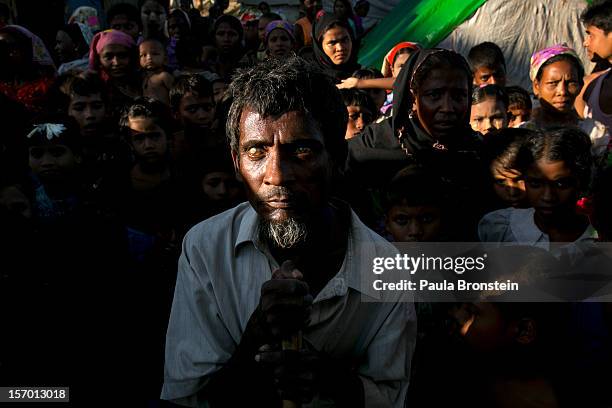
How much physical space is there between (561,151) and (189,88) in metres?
2.78

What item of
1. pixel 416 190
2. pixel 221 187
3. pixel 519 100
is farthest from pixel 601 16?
pixel 221 187

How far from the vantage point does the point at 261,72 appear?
1.85 m

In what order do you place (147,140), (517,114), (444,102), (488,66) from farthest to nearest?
(488,66)
(517,114)
(147,140)
(444,102)

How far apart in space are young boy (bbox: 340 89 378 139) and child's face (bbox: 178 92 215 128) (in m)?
1.09

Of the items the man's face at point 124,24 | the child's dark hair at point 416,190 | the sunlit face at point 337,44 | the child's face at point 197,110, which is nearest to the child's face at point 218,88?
the child's face at point 197,110

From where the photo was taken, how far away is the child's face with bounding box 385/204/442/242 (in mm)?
2785

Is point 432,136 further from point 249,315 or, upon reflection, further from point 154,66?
point 154,66

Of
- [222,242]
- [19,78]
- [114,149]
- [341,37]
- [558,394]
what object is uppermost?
[341,37]

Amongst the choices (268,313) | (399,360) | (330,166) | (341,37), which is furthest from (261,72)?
(341,37)

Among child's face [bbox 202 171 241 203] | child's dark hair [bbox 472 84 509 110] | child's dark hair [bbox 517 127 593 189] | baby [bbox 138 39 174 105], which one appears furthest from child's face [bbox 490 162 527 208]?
baby [bbox 138 39 174 105]

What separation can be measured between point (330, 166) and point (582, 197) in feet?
5.66

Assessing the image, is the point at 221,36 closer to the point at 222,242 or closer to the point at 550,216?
the point at 550,216

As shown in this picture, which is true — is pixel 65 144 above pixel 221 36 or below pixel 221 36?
below

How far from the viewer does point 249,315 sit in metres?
1.80
